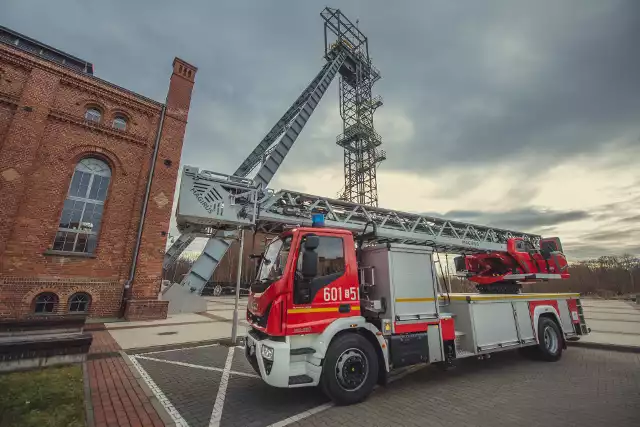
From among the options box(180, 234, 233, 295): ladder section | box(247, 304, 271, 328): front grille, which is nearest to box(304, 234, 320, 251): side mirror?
box(247, 304, 271, 328): front grille

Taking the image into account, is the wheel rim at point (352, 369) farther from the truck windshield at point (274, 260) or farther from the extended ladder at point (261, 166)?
the extended ladder at point (261, 166)

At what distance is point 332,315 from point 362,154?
2283cm

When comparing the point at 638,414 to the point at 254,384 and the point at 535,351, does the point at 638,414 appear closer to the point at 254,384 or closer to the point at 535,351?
the point at 535,351

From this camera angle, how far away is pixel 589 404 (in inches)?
167

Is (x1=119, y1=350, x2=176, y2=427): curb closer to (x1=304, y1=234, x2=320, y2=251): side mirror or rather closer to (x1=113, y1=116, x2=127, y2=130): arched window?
(x1=304, y1=234, x2=320, y2=251): side mirror

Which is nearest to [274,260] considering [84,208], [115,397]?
[115,397]

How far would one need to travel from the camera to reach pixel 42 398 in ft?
12.5

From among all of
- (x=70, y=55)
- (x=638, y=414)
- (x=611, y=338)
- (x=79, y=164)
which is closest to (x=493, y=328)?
(x=638, y=414)

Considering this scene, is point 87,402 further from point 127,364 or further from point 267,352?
point 267,352

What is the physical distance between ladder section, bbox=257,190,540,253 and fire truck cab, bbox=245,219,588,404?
1222mm

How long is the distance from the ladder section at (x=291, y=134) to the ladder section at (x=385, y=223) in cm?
463

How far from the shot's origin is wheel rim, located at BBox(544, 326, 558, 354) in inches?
272

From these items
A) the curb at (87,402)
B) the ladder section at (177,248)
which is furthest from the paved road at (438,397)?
the ladder section at (177,248)

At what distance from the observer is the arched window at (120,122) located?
14.1 m
